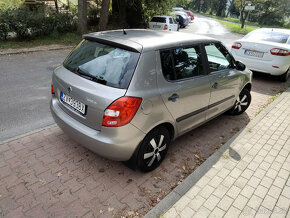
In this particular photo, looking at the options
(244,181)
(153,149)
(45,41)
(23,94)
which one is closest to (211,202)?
(244,181)

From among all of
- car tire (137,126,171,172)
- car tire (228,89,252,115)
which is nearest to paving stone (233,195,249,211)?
car tire (137,126,171,172)

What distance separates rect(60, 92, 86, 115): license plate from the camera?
9.21ft

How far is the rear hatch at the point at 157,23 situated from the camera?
59.6 ft

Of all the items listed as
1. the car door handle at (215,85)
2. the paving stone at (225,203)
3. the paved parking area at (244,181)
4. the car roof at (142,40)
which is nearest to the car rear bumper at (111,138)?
the paved parking area at (244,181)

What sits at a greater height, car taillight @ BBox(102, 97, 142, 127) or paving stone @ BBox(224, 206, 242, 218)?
car taillight @ BBox(102, 97, 142, 127)

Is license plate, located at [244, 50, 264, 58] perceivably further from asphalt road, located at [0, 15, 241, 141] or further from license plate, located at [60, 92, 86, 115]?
license plate, located at [60, 92, 86, 115]

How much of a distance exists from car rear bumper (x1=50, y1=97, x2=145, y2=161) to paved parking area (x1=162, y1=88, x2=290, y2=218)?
2.78 ft

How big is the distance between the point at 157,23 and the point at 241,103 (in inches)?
586

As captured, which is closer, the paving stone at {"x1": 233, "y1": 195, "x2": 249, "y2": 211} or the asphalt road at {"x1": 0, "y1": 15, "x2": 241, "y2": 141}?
the paving stone at {"x1": 233, "y1": 195, "x2": 249, "y2": 211}

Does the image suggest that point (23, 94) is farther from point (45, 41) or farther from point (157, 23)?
point (157, 23)

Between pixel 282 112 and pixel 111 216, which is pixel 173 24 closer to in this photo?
pixel 282 112

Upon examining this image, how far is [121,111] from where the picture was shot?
255cm

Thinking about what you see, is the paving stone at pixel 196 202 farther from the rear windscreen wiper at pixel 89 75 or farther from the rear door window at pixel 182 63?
the rear windscreen wiper at pixel 89 75

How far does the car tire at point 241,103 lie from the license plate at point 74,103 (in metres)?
3.36
